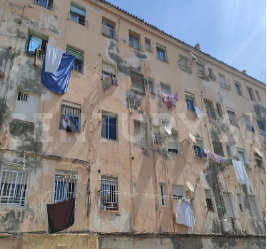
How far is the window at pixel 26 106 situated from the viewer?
483 inches

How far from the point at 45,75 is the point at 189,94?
39.3 feet

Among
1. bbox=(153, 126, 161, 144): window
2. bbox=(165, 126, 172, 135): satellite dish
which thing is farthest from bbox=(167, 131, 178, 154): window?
bbox=(153, 126, 161, 144): window

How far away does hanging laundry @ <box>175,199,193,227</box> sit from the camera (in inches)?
567

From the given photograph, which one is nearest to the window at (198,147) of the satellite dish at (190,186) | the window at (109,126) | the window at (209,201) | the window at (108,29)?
the window at (209,201)

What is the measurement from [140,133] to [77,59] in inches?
244

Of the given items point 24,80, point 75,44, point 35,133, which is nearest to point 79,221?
point 35,133

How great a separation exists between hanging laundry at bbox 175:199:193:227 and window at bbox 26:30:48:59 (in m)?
11.7

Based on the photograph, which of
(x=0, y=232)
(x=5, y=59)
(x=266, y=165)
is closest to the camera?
(x=0, y=232)

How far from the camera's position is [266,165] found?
22.7 metres

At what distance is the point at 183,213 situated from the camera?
14586 millimetres

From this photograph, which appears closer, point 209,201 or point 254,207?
point 209,201

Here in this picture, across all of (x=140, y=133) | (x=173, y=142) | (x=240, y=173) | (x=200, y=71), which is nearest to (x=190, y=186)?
(x=173, y=142)

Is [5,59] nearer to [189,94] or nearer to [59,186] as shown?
[59,186]

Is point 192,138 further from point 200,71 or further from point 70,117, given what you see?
point 200,71
